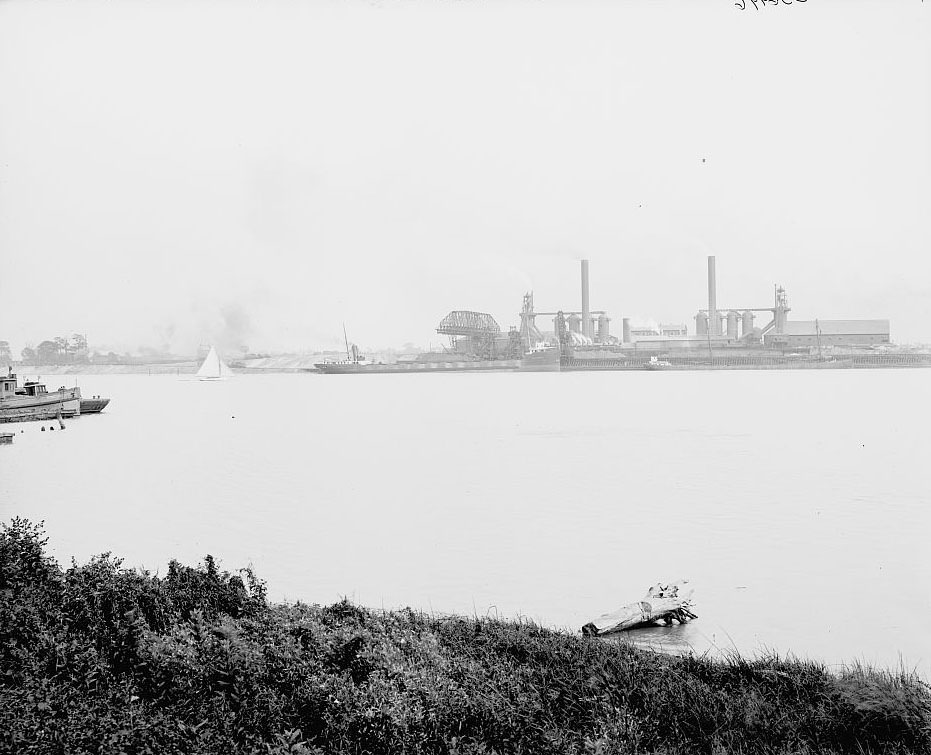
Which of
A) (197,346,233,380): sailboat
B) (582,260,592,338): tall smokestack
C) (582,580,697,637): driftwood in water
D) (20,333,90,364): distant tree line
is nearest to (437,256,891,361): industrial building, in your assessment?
(582,260,592,338): tall smokestack

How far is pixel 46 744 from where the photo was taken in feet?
9.30

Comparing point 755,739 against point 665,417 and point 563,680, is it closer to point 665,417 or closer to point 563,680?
point 563,680

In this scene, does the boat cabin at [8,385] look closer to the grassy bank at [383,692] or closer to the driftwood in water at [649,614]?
the grassy bank at [383,692]

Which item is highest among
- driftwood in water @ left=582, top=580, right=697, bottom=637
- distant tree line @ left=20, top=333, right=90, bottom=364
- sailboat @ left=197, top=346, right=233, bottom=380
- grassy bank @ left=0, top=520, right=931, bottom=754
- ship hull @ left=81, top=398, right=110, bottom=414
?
distant tree line @ left=20, top=333, right=90, bottom=364

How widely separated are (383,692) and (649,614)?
2263 mm

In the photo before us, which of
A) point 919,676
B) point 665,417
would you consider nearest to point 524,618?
Result: point 919,676

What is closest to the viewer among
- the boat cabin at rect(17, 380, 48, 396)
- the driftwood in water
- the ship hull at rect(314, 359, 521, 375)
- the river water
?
the driftwood in water

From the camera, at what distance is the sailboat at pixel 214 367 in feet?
22.8

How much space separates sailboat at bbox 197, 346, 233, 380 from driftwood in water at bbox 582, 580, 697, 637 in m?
3.89

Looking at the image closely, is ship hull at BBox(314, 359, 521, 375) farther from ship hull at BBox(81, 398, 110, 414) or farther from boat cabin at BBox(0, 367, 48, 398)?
boat cabin at BBox(0, 367, 48, 398)

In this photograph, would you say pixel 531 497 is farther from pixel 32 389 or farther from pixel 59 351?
pixel 32 389

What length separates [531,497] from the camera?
7.09 meters

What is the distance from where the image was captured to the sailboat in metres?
6.94

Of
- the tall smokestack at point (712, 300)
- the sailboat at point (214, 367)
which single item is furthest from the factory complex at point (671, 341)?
the sailboat at point (214, 367)
